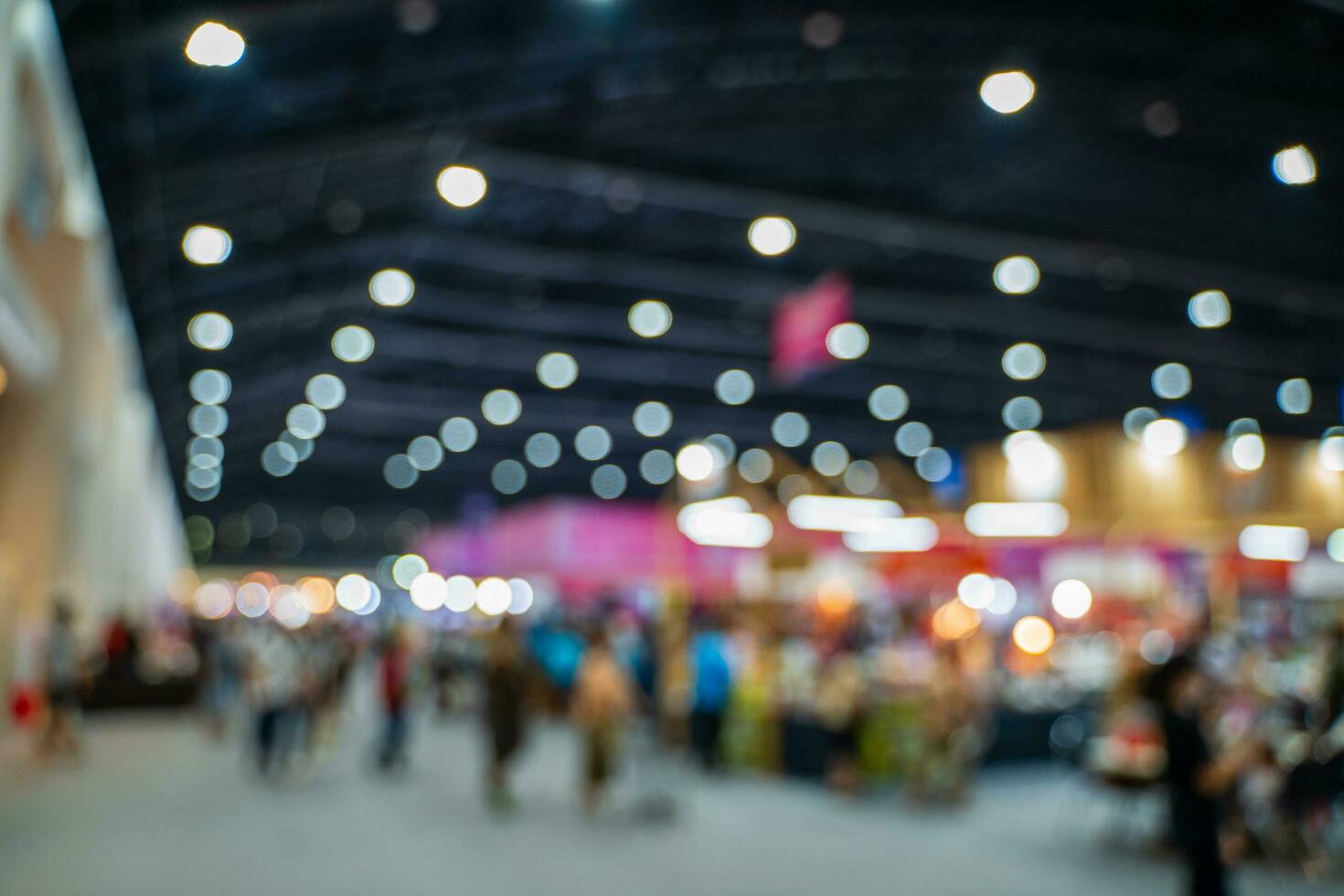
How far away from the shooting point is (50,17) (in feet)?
22.9

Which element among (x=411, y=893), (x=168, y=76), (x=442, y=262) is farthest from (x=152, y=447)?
(x=411, y=893)

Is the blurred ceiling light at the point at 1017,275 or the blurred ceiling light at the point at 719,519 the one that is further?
the blurred ceiling light at the point at 1017,275

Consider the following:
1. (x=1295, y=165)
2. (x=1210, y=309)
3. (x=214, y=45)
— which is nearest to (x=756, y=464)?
(x=1210, y=309)

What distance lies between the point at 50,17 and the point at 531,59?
3.28 meters

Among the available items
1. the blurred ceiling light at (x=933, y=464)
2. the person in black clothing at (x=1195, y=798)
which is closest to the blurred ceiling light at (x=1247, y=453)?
the person in black clothing at (x=1195, y=798)

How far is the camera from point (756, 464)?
28.4m

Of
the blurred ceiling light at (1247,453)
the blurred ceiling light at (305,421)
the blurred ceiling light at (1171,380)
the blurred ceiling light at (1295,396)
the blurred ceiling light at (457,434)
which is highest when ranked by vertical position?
the blurred ceiling light at (305,421)

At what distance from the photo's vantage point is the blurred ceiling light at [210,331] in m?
15.1

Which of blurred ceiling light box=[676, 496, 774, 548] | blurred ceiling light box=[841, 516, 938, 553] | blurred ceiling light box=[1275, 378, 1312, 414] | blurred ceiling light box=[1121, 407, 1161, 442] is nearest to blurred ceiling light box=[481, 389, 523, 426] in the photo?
blurred ceiling light box=[841, 516, 938, 553]

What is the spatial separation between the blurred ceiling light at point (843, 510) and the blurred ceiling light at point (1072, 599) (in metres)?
2.74

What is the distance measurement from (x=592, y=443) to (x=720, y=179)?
52.4ft

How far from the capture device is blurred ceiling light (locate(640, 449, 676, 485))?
27.9 meters

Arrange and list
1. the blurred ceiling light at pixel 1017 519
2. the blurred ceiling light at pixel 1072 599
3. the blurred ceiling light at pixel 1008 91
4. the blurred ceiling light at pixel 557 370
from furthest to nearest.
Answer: the blurred ceiling light at pixel 557 370 → the blurred ceiling light at pixel 1072 599 → the blurred ceiling light at pixel 1017 519 → the blurred ceiling light at pixel 1008 91

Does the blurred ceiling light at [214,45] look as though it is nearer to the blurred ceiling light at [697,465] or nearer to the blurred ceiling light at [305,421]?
the blurred ceiling light at [697,465]
